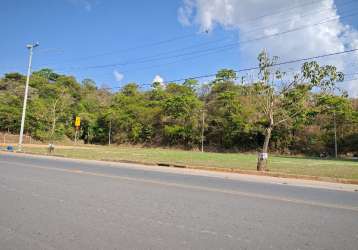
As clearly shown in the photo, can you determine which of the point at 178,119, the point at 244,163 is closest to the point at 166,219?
the point at 244,163

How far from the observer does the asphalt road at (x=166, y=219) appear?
183 inches

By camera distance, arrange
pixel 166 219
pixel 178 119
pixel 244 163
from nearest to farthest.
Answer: pixel 166 219 → pixel 244 163 → pixel 178 119

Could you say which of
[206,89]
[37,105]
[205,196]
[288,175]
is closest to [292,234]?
[205,196]

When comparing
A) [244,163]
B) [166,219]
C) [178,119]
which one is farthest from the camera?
[178,119]

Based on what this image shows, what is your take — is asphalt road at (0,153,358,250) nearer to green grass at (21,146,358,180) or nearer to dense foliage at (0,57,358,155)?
green grass at (21,146,358,180)

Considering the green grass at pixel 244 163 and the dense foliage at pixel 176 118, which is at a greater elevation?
the dense foliage at pixel 176 118

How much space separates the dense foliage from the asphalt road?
1300 inches

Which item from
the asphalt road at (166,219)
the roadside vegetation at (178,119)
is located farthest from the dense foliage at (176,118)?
the asphalt road at (166,219)

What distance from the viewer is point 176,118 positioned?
59.7 meters

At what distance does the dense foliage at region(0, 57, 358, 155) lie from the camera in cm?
4909

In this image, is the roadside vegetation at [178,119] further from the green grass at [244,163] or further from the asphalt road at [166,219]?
the asphalt road at [166,219]

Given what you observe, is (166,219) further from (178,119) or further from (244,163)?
(178,119)

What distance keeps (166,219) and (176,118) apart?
53.9 meters

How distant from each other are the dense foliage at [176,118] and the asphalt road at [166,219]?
1300 inches
